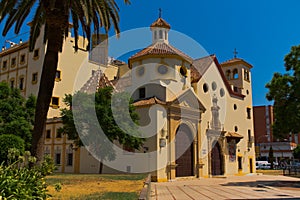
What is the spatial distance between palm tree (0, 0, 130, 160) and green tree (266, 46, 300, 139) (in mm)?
15616

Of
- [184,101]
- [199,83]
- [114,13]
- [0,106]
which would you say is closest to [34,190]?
[114,13]

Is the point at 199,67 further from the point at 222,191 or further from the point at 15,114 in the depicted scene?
the point at 222,191

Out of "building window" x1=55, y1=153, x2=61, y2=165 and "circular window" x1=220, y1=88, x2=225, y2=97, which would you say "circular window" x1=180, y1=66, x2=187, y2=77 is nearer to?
"circular window" x1=220, y1=88, x2=225, y2=97

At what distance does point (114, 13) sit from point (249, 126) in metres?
32.5

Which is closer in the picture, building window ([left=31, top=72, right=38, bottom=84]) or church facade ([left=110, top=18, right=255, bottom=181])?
church facade ([left=110, top=18, right=255, bottom=181])

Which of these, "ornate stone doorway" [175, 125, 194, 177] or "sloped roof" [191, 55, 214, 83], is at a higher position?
"sloped roof" [191, 55, 214, 83]

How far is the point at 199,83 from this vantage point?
119ft

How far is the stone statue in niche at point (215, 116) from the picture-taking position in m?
36.8

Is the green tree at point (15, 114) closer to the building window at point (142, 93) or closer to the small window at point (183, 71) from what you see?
the building window at point (142, 93)

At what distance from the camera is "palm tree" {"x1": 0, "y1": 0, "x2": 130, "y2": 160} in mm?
13609

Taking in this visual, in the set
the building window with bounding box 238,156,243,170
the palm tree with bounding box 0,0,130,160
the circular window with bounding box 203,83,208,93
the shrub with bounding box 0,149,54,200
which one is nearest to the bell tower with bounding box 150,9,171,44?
the circular window with bounding box 203,83,208,93

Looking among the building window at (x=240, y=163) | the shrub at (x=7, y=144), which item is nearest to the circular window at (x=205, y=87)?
the building window at (x=240, y=163)

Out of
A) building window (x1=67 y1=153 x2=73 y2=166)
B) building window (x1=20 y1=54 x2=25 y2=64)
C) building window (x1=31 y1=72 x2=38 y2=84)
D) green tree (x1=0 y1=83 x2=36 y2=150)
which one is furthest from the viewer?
building window (x1=20 y1=54 x2=25 y2=64)

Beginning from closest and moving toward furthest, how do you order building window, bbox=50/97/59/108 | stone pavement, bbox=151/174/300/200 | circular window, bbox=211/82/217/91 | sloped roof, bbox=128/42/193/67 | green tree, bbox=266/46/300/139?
stone pavement, bbox=151/174/300/200, green tree, bbox=266/46/300/139, sloped roof, bbox=128/42/193/67, circular window, bbox=211/82/217/91, building window, bbox=50/97/59/108
